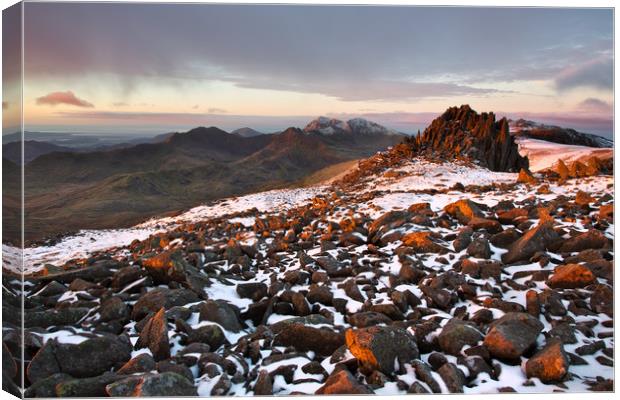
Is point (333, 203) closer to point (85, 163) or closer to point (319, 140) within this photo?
point (319, 140)

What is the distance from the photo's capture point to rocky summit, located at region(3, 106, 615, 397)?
4.46 m

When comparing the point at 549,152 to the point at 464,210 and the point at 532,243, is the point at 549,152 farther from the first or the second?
the point at 532,243


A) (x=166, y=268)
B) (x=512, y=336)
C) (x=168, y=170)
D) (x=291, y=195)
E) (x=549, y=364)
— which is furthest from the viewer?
(x=291, y=195)

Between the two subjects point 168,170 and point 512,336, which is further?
point 168,170

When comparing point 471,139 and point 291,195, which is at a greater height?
point 471,139

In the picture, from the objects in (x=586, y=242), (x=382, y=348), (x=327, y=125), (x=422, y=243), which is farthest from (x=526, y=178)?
(x=382, y=348)

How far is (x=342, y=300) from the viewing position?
5.40 m

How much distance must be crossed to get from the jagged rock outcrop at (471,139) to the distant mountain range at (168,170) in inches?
53.7

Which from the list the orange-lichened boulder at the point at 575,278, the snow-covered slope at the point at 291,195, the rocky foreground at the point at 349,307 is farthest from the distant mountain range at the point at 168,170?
the orange-lichened boulder at the point at 575,278

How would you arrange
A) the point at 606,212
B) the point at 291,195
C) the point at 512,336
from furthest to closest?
the point at 291,195
the point at 606,212
the point at 512,336

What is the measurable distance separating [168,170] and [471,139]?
6.90m

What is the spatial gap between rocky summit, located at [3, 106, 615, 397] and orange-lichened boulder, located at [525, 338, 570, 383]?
13 mm

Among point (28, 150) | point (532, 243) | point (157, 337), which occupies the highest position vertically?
point (28, 150)

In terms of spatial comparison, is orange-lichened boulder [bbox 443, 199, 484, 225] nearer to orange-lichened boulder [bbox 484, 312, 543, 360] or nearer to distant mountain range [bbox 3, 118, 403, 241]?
distant mountain range [bbox 3, 118, 403, 241]
